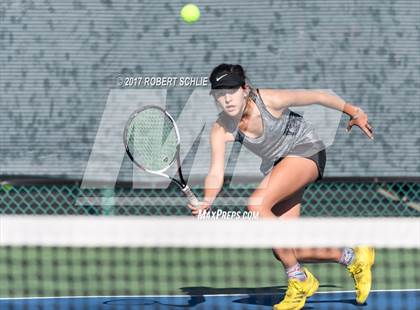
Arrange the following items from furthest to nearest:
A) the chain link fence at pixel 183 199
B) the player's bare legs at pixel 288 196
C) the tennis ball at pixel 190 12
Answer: the tennis ball at pixel 190 12 → the chain link fence at pixel 183 199 → the player's bare legs at pixel 288 196

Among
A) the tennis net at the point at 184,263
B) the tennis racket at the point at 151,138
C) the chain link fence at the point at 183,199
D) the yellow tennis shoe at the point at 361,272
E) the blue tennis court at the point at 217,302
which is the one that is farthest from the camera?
the chain link fence at the point at 183,199

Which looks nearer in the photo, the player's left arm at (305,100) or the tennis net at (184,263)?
the tennis net at (184,263)

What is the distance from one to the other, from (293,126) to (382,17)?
4156 mm

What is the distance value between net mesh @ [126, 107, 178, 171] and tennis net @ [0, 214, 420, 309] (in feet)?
2.41

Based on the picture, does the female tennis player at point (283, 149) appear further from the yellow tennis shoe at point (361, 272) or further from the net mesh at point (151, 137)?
the net mesh at point (151, 137)

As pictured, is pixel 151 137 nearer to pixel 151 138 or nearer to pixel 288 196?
pixel 151 138

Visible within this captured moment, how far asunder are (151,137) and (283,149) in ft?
7.50

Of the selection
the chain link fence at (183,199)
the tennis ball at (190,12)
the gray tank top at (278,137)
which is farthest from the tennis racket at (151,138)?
the gray tank top at (278,137)

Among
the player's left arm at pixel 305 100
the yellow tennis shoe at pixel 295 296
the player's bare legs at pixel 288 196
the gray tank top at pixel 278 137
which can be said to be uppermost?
the player's left arm at pixel 305 100

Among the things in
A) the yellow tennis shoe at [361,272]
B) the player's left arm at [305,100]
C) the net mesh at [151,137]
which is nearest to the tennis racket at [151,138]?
the net mesh at [151,137]

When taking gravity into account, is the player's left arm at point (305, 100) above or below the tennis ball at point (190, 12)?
below

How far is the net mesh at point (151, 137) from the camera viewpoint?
8.47 m

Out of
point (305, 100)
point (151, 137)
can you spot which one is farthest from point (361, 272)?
point (151, 137)

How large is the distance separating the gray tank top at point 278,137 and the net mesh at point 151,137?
1580 mm
